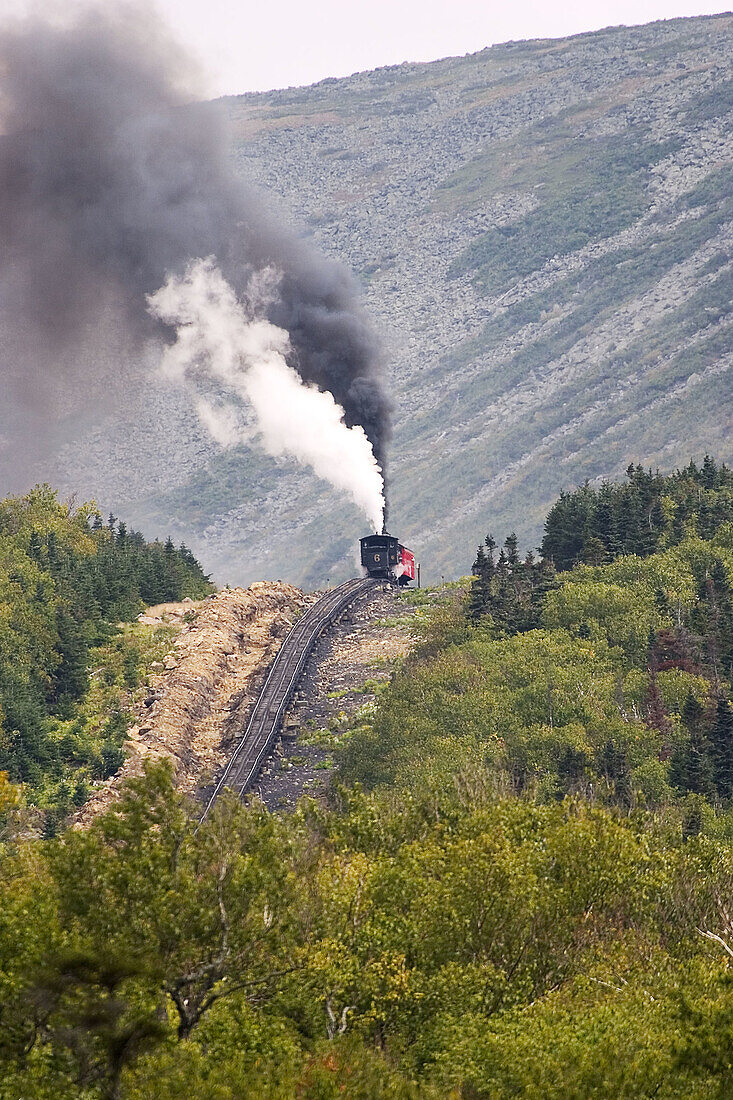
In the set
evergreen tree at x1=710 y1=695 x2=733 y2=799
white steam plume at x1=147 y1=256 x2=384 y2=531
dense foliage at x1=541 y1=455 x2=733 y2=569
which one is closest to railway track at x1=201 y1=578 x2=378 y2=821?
white steam plume at x1=147 y1=256 x2=384 y2=531

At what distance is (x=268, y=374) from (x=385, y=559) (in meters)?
17.2

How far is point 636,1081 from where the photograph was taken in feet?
101

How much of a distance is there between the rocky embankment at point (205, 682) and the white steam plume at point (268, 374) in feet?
41.8

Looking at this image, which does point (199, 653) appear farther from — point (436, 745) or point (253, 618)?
point (436, 745)

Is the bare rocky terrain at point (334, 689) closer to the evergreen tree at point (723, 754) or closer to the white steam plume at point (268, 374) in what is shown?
the white steam plume at point (268, 374)

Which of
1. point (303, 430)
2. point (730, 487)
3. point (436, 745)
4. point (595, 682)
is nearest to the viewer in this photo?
point (436, 745)

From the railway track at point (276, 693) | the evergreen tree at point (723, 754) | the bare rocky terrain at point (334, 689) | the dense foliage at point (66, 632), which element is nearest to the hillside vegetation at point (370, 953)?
the evergreen tree at point (723, 754)

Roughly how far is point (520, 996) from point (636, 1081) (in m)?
7.72

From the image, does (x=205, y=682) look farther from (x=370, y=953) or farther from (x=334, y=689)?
(x=370, y=953)

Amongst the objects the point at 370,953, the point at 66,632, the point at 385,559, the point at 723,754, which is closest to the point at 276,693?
the point at 66,632

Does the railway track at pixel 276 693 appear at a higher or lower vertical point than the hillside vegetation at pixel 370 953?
higher

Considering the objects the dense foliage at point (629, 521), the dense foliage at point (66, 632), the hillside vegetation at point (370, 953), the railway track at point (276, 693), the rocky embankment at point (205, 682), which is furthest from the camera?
the dense foliage at point (629, 521)

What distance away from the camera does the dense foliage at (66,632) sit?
7981 cm

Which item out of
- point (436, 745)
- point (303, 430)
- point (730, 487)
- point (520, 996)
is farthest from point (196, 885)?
point (730, 487)
